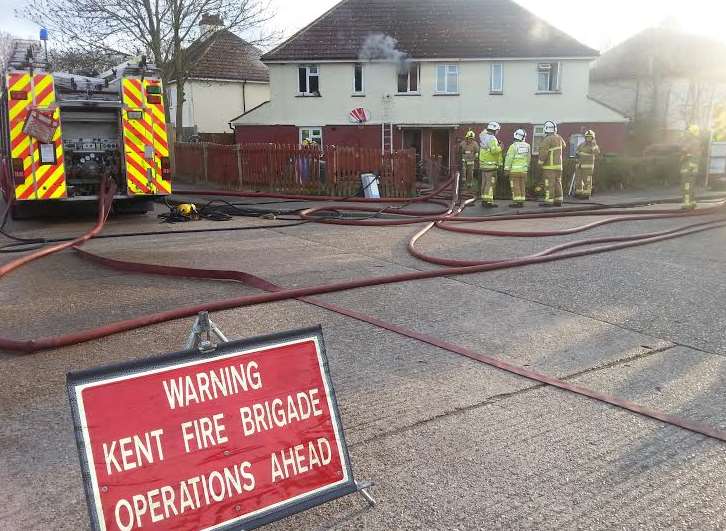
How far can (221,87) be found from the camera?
34.8 m

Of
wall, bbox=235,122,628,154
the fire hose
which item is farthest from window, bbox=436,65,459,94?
the fire hose

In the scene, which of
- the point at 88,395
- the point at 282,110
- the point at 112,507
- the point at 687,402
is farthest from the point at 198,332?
the point at 282,110

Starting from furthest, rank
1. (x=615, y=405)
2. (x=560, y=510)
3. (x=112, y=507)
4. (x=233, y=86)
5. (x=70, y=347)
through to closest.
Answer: (x=233, y=86) < (x=70, y=347) < (x=615, y=405) < (x=560, y=510) < (x=112, y=507)

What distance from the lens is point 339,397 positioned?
11.5 feet

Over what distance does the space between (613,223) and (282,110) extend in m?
21.2

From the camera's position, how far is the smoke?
2808 centimetres

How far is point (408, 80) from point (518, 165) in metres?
16.6

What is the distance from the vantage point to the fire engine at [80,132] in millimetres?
9852

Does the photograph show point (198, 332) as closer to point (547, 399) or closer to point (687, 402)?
point (547, 399)

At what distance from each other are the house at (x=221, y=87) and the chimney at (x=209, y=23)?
Result: 8.21 metres

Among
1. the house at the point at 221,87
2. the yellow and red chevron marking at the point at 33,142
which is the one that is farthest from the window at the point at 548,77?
the yellow and red chevron marking at the point at 33,142

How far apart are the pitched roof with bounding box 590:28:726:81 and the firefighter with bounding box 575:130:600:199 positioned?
29629 millimetres

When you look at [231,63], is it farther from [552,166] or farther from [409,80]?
[552,166]

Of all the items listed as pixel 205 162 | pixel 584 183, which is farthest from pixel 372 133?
pixel 584 183
